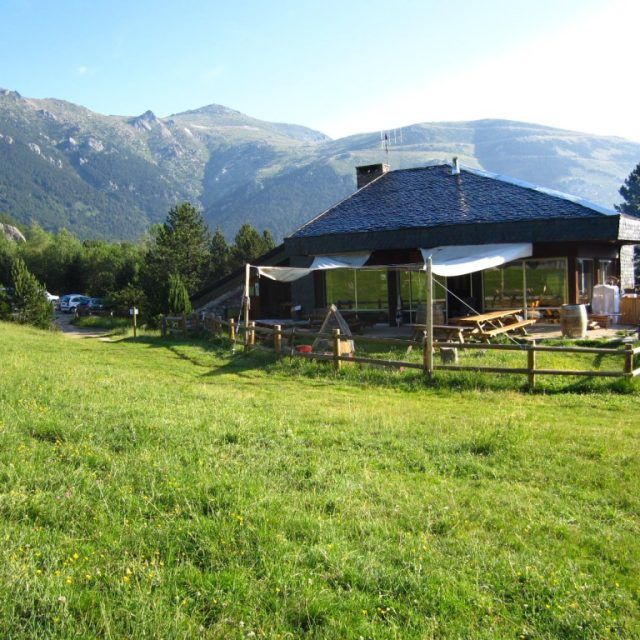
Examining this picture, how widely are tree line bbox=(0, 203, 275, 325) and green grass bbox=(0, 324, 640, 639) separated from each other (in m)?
18.3

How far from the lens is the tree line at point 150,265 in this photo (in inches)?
1073

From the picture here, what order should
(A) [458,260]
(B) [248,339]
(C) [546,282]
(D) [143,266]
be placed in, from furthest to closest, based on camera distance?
(D) [143,266] → (C) [546,282] → (B) [248,339] → (A) [458,260]

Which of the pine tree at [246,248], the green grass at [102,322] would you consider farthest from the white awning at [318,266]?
the pine tree at [246,248]

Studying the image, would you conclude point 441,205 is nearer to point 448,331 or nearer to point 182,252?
point 448,331

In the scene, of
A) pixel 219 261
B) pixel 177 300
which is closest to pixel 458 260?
pixel 177 300

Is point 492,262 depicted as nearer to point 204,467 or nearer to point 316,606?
point 204,467

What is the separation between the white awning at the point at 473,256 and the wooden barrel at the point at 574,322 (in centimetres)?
202

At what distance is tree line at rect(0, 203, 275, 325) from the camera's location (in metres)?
27.2

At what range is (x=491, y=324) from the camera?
14.6 meters

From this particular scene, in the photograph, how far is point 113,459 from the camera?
502 cm

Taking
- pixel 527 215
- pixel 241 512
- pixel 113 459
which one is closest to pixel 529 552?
pixel 241 512

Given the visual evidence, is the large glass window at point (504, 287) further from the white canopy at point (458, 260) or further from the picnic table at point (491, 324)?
the picnic table at point (491, 324)

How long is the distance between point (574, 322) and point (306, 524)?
11.9 m

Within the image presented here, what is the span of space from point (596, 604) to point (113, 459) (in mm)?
3591
